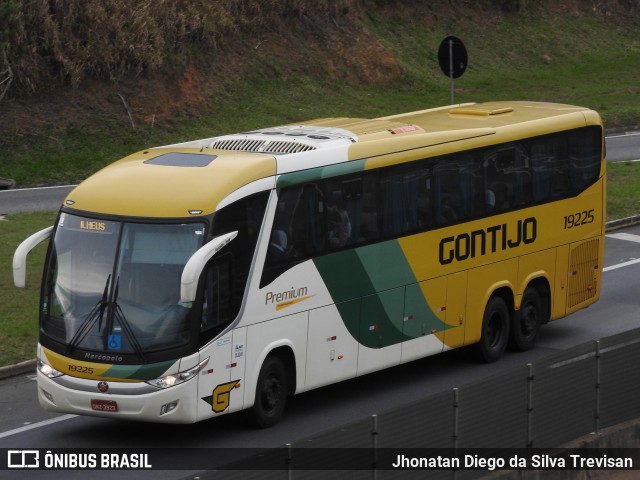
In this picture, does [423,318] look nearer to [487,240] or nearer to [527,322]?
[487,240]

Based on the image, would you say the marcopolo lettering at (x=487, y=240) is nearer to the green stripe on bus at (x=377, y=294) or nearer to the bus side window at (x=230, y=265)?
the green stripe on bus at (x=377, y=294)

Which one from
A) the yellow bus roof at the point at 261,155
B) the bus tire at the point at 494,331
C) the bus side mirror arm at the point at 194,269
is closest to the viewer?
the bus side mirror arm at the point at 194,269

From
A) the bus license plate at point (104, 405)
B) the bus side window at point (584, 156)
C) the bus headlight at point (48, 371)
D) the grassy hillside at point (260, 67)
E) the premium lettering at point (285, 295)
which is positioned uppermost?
the bus side window at point (584, 156)

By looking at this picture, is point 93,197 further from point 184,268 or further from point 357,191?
point 357,191

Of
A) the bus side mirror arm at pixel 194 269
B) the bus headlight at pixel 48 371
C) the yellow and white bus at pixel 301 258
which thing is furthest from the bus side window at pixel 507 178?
the bus headlight at pixel 48 371

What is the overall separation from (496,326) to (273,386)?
4705 mm

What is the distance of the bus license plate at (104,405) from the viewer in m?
14.4

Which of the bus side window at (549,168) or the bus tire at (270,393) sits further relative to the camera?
the bus side window at (549,168)

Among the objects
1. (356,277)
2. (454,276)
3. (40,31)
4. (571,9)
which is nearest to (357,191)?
(356,277)

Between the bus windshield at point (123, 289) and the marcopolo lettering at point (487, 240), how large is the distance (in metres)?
4.55

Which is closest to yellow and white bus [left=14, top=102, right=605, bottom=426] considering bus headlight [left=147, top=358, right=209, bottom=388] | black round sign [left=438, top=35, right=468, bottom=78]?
bus headlight [left=147, top=358, right=209, bottom=388]

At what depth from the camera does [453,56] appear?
26.4 m

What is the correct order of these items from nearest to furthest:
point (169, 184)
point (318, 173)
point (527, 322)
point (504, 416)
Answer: point (504, 416) → point (169, 184) → point (318, 173) → point (527, 322)

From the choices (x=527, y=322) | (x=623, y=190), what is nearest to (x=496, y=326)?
(x=527, y=322)
